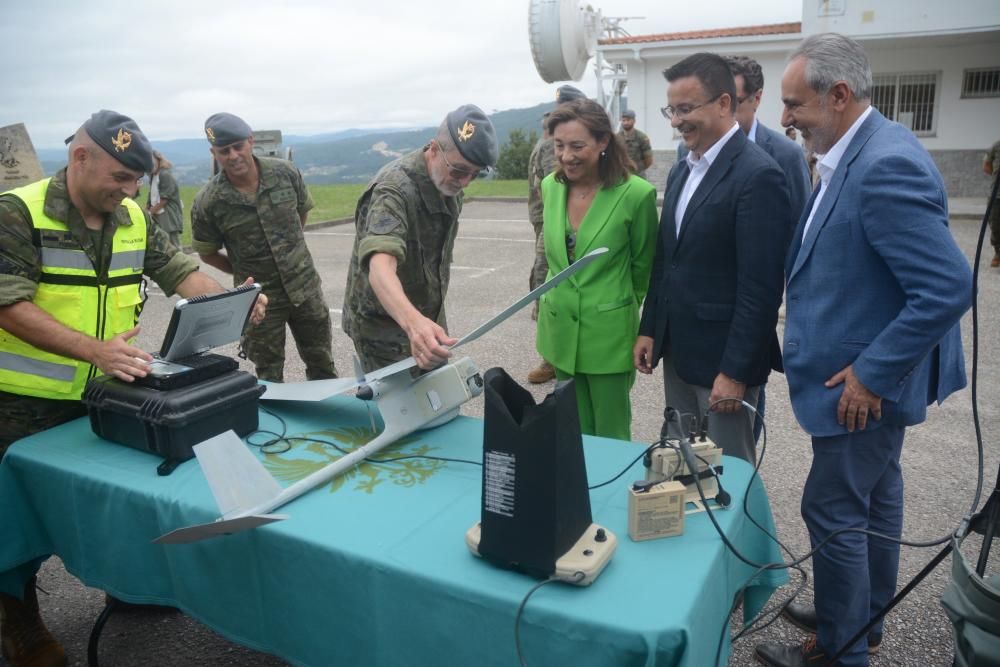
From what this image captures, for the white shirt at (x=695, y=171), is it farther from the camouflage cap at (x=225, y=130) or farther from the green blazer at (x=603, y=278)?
the camouflage cap at (x=225, y=130)

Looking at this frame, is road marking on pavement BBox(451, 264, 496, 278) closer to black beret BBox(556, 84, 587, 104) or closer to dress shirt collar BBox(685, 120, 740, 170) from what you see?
black beret BBox(556, 84, 587, 104)

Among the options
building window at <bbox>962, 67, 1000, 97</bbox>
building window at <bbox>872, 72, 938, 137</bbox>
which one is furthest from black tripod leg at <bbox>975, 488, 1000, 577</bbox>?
building window at <bbox>962, 67, 1000, 97</bbox>

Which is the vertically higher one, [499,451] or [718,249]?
[718,249]

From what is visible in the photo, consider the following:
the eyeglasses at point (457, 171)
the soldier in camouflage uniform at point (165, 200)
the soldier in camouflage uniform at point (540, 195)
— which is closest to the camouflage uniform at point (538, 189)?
the soldier in camouflage uniform at point (540, 195)

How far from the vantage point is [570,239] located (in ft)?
8.45

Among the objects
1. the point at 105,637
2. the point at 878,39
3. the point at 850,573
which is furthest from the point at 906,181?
the point at 878,39

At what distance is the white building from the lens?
12.4 m

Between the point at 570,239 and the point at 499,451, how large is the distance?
1.40m

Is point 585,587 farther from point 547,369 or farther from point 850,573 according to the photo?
point 547,369

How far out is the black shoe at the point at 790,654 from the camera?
2.05 metres

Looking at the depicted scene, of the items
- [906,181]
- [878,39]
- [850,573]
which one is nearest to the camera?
[906,181]

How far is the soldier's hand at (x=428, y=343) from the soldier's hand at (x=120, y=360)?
2.52 feet

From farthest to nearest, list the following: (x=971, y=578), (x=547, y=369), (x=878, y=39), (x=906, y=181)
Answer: (x=878, y=39) < (x=547, y=369) < (x=906, y=181) < (x=971, y=578)

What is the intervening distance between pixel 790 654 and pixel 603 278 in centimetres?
133
